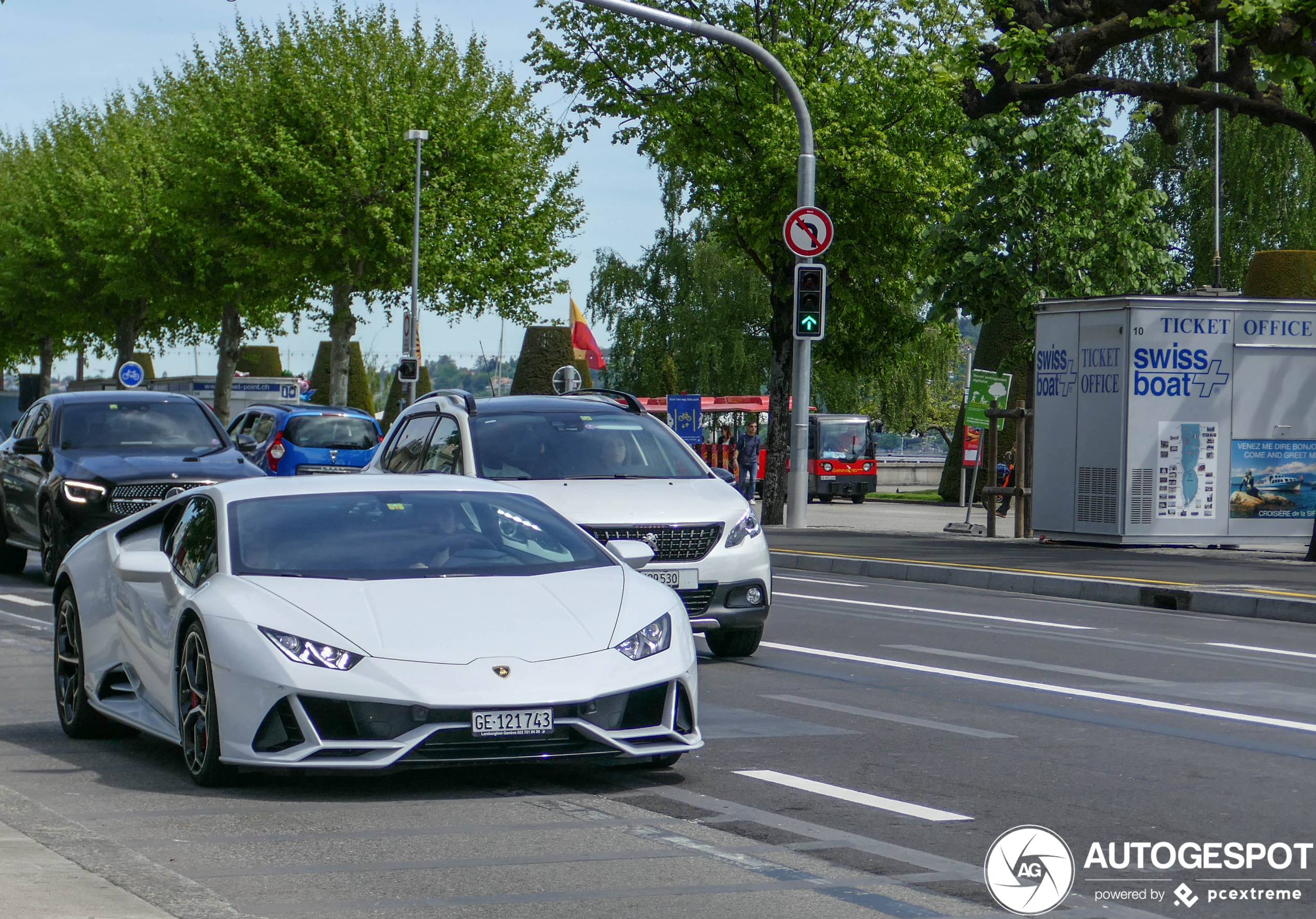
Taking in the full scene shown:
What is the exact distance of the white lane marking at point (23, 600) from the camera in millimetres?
15484

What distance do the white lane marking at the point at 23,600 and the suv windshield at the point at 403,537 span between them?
8406 mm

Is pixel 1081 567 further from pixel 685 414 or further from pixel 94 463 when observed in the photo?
pixel 685 414

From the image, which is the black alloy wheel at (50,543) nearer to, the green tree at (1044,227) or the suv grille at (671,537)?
A: the suv grille at (671,537)

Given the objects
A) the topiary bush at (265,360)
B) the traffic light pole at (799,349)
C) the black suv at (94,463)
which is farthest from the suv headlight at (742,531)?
the topiary bush at (265,360)

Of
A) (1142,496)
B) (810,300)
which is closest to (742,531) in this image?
(1142,496)

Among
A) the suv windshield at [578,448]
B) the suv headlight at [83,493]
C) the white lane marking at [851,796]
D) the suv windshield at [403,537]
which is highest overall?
the suv windshield at [578,448]

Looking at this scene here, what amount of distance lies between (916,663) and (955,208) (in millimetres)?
20291

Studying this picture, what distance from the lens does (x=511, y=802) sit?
22.6 ft

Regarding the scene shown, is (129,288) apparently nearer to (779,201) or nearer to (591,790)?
(779,201)

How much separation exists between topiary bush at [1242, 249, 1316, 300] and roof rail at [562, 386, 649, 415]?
57.8 feet

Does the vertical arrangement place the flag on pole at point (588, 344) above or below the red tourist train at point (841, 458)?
above

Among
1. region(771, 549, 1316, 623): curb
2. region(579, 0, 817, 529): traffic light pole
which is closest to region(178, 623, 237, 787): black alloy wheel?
region(771, 549, 1316, 623): curb

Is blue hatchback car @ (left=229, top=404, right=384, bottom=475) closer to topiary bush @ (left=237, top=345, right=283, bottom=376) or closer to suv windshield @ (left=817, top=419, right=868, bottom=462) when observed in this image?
suv windshield @ (left=817, top=419, right=868, bottom=462)

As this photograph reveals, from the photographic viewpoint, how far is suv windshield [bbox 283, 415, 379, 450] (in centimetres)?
2806
